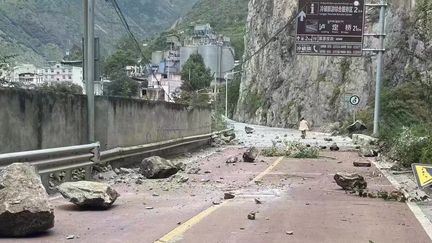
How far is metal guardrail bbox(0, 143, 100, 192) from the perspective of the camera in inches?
360

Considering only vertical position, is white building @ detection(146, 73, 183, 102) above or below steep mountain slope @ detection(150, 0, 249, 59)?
below

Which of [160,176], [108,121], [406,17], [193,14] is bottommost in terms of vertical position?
[160,176]

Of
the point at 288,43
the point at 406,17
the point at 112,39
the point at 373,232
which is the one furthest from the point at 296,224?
the point at 288,43

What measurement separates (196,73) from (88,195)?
319 feet

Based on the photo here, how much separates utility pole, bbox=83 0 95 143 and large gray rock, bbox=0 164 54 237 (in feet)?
19.5

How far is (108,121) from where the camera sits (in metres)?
14.0

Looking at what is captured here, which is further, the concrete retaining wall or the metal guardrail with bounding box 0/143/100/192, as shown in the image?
the concrete retaining wall

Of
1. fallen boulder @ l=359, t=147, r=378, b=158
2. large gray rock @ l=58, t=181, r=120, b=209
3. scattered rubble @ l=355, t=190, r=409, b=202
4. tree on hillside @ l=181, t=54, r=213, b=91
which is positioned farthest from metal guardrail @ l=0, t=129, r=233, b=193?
tree on hillside @ l=181, t=54, r=213, b=91

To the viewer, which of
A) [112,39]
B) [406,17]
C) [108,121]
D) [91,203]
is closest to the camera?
[91,203]

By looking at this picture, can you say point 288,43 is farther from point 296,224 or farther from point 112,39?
point 296,224

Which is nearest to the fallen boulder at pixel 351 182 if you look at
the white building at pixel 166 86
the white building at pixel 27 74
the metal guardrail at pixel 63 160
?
the metal guardrail at pixel 63 160

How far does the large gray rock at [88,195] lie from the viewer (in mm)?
8459

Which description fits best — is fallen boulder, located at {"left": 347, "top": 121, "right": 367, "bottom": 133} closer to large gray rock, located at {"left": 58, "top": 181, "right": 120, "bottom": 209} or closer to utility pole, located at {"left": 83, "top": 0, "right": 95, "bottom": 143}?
utility pole, located at {"left": 83, "top": 0, "right": 95, "bottom": 143}

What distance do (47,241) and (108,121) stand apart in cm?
774
